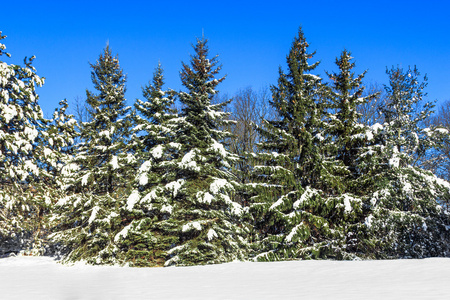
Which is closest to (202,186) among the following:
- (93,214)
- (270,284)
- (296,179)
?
(296,179)

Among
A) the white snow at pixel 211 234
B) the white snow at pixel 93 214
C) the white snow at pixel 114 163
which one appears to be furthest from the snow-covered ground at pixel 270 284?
the white snow at pixel 114 163

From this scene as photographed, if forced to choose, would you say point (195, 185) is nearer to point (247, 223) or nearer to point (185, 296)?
point (247, 223)

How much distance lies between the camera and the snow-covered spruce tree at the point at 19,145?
1180 cm

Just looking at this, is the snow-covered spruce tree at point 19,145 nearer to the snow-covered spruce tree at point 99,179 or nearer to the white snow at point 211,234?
the snow-covered spruce tree at point 99,179

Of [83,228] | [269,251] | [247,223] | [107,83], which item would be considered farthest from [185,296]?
[107,83]

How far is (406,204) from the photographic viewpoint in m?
14.0

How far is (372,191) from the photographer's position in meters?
14.1

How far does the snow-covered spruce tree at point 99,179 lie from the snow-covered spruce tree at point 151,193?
2.25 ft

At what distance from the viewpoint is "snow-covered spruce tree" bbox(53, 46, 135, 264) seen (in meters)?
15.0

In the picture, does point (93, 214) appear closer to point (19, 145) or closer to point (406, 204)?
point (19, 145)

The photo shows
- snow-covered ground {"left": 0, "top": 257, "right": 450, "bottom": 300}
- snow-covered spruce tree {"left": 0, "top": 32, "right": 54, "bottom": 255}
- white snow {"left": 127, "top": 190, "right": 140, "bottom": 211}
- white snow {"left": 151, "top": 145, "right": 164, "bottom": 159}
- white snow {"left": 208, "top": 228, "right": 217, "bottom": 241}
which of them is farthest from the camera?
white snow {"left": 151, "top": 145, "right": 164, "bottom": 159}

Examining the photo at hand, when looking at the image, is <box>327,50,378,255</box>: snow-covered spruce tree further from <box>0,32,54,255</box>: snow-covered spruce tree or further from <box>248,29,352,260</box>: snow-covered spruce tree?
<box>0,32,54,255</box>: snow-covered spruce tree

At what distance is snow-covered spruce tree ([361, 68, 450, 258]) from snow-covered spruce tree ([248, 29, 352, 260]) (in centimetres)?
157

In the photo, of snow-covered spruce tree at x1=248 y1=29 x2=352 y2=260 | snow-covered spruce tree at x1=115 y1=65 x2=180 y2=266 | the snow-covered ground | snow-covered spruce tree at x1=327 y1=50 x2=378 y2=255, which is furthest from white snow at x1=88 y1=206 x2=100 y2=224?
snow-covered spruce tree at x1=327 y1=50 x2=378 y2=255
